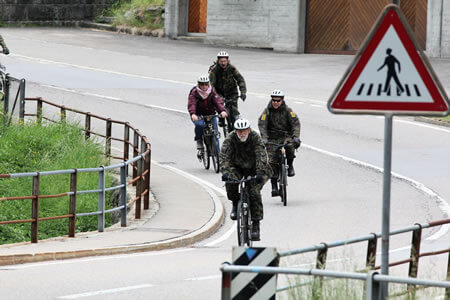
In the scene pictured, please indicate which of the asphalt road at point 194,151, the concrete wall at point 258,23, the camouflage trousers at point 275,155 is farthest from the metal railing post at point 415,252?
the concrete wall at point 258,23

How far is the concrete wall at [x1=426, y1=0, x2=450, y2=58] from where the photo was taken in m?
39.8

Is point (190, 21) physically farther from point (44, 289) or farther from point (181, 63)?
point (44, 289)

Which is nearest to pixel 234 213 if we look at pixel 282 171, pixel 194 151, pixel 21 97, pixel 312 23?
pixel 282 171

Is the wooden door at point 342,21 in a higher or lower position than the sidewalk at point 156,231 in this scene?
higher

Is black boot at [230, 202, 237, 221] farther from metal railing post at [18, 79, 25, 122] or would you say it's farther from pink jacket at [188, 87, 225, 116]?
metal railing post at [18, 79, 25, 122]

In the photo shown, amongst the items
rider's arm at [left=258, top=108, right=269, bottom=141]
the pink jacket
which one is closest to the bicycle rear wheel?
the pink jacket

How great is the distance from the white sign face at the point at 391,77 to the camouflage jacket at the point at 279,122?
11.3 m

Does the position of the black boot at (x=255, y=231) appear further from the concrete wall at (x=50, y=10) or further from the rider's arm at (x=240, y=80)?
Answer: the concrete wall at (x=50, y=10)

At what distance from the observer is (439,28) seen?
1572 inches

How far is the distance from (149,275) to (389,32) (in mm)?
6610

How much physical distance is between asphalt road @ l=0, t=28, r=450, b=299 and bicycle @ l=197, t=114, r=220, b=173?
282 millimetres

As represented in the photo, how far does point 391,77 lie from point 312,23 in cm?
3724

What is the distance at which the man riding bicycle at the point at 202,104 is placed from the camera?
21.1 meters

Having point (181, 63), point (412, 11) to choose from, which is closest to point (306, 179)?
point (181, 63)
